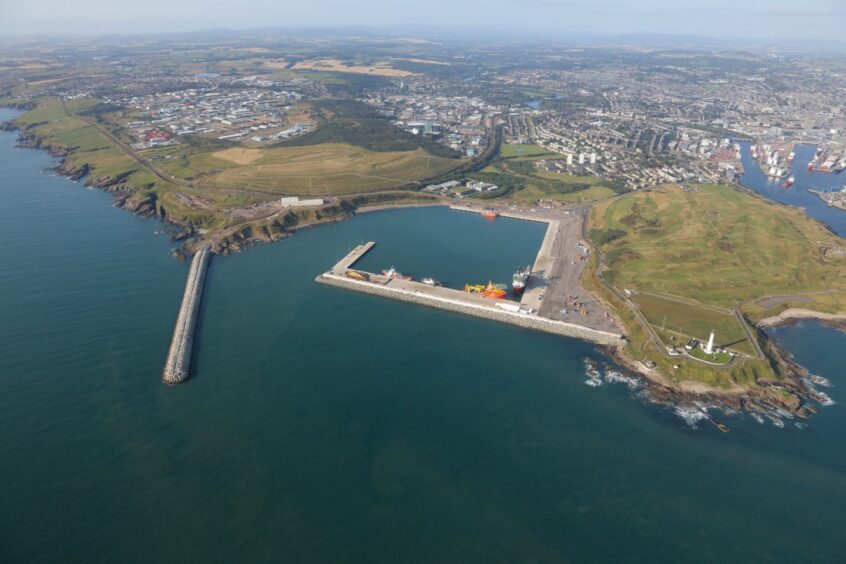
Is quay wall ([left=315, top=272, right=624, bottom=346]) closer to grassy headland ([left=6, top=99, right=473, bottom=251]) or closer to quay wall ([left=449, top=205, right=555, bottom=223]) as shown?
grassy headland ([left=6, top=99, right=473, bottom=251])

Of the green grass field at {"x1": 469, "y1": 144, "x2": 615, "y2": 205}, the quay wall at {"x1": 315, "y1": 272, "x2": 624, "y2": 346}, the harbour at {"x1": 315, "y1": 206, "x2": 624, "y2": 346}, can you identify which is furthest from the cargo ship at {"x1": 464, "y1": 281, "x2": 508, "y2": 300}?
the green grass field at {"x1": 469, "y1": 144, "x2": 615, "y2": 205}

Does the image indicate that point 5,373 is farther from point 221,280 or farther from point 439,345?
point 439,345

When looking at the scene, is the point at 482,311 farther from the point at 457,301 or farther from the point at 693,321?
the point at 693,321

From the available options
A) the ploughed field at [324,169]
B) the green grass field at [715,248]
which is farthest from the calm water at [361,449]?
the ploughed field at [324,169]

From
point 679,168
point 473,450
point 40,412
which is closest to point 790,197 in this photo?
point 679,168

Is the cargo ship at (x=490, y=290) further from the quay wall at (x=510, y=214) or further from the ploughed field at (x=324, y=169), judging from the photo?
the ploughed field at (x=324, y=169)

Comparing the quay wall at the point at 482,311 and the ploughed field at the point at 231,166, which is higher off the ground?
the ploughed field at the point at 231,166
